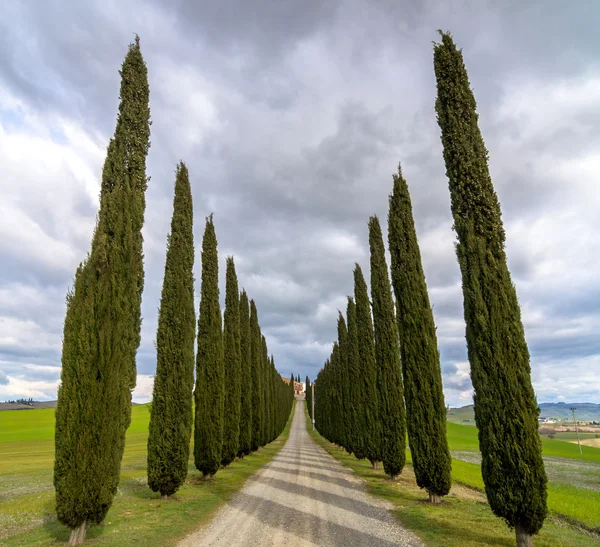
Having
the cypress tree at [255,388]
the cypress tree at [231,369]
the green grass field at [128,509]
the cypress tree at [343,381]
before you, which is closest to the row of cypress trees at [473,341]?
the green grass field at [128,509]

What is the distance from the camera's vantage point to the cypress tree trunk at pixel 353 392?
24.8 m

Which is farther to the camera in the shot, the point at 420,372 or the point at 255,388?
the point at 255,388

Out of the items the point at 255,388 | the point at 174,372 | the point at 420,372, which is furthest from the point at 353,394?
the point at 174,372

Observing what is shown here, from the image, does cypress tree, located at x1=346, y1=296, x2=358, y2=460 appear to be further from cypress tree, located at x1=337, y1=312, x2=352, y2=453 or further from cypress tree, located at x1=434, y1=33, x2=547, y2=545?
cypress tree, located at x1=434, y1=33, x2=547, y2=545

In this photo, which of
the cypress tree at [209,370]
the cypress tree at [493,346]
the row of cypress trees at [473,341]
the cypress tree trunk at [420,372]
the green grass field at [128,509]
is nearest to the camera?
the cypress tree at [493,346]

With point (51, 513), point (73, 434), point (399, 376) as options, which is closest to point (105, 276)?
point (73, 434)

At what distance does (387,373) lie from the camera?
17938 mm

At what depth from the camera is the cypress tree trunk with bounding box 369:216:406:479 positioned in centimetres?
1669

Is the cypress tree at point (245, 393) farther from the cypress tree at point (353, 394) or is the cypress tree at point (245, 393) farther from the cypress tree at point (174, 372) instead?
the cypress tree at point (174, 372)

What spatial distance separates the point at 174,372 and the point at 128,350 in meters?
5.01

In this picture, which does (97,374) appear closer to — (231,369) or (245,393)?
(231,369)

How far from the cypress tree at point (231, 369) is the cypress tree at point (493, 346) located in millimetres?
15567

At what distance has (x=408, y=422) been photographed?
1288 cm

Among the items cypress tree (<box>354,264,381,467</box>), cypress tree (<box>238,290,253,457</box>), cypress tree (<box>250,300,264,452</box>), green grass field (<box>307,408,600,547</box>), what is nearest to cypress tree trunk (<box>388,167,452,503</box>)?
green grass field (<box>307,408,600,547</box>)
